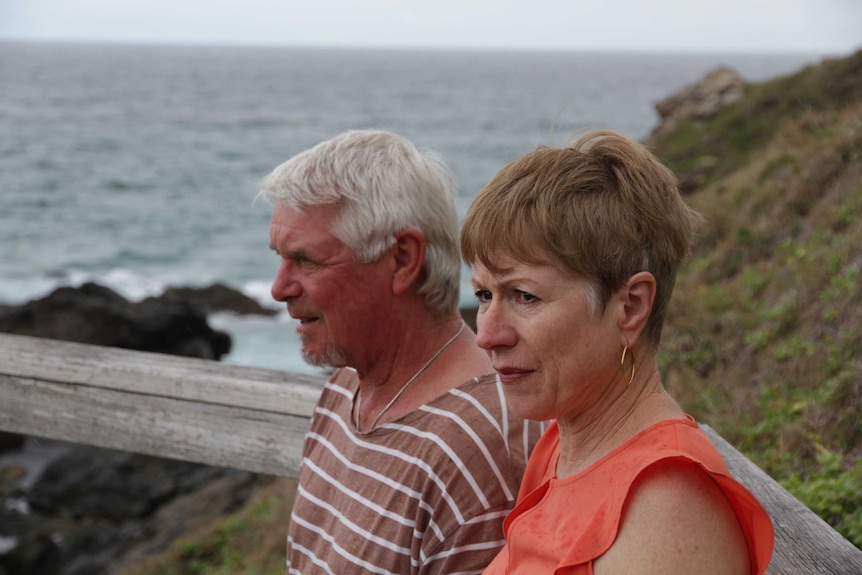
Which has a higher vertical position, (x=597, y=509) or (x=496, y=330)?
(x=496, y=330)

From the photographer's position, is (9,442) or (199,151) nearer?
(9,442)

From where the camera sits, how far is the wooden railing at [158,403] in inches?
108

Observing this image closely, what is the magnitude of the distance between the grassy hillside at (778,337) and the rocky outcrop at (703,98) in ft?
30.1

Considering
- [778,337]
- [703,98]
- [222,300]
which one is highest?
[778,337]

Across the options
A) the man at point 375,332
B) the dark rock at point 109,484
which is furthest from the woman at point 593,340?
the dark rock at point 109,484

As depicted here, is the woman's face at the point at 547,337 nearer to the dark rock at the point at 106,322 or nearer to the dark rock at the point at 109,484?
the dark rock at the point at 109,484

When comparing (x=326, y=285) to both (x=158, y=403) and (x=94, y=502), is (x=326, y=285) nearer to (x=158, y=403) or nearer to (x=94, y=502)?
(x=158, y=403)

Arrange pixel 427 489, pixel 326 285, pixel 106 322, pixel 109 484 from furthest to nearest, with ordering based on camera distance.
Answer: pixel 106 322 < pixel 109 484 < pixel 326 285 < pixel 427 489

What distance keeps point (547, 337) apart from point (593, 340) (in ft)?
0.26

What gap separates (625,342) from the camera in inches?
62.7

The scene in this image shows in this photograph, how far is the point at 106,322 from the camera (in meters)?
11.9

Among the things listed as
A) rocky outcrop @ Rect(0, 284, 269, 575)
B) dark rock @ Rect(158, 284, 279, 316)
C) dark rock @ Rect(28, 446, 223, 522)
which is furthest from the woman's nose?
dark rock @ Rect(158, 284, 279, 316)

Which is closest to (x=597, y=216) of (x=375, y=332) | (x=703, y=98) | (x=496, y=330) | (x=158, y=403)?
(x=496, y=330)

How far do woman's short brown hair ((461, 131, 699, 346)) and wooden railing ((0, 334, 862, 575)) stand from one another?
1.27 m
